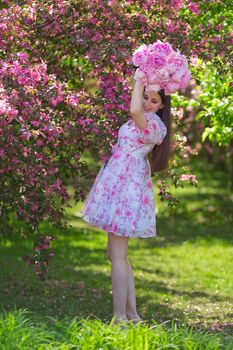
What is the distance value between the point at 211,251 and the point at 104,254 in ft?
4.43

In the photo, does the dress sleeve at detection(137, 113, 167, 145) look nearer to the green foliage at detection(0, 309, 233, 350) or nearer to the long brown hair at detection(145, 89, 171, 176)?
the long brown hair at detection(145, 89, 171, 176)

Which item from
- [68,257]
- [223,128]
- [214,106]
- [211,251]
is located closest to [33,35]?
[214,106]

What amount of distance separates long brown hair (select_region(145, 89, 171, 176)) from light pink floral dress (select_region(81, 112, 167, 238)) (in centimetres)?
8

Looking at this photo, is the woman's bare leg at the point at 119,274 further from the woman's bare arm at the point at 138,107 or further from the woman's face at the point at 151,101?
the woman's face at the point at 151,101

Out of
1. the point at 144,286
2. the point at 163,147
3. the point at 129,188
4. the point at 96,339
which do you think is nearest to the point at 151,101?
the point at 163,147

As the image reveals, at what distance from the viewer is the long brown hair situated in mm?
6488

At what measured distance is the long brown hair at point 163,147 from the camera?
255 inches

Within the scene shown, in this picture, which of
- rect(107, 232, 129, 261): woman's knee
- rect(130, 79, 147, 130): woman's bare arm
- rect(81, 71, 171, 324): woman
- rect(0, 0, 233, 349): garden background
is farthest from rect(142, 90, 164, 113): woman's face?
rect(107, 232, 129, 261): woman's knee

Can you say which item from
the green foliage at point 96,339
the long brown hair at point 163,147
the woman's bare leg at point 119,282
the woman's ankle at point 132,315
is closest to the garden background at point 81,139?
the green foliage at point 96,339

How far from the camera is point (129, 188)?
20.9 ft

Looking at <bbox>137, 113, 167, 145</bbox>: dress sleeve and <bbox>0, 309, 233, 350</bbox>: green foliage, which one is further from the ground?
<bbox>137, 113, 167, 145</bbox>: dress sleeve

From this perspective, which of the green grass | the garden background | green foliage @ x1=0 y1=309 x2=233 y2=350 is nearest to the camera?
green foliage @ x1=0 y1=309 x2=233 y2=350

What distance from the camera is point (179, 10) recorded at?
7.50 metres

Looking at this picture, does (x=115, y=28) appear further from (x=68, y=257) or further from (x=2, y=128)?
(x=68, y=257)
